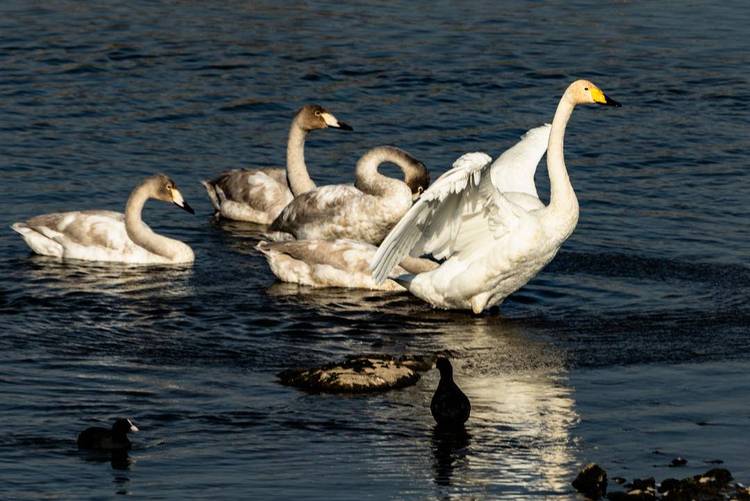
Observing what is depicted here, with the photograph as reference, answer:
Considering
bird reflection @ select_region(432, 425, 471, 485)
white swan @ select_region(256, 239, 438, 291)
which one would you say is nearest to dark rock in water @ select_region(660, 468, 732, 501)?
bird reflection @ select_region(432, 425, 471, 485)

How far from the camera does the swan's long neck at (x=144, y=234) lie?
15641 mm

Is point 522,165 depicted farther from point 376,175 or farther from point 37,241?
point 37,241

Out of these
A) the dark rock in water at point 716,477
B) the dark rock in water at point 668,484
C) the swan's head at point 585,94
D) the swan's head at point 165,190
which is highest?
the swan's head at point 585,94

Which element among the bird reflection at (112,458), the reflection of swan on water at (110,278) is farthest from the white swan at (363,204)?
the bird reflection at (112,458)

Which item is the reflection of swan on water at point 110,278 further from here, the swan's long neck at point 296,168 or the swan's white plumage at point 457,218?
the swan's long neck at point 296,168

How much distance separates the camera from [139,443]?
1004cm

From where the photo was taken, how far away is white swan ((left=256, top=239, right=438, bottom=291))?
1500cm

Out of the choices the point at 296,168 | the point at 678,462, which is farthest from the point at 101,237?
the point at 678,462

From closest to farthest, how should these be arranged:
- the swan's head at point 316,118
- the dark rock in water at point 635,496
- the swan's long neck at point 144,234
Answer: the dark rock in water at point 635,496 < the swan's long neck at point 144,234 < the swan's head at point 316,118

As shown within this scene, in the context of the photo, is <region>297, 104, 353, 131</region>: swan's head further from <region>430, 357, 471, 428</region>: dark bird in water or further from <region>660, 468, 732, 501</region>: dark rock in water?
<region>660, 468, 732, 501</region>: dark rock in water

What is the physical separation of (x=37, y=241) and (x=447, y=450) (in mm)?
6889

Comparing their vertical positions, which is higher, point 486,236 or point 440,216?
point 440,216

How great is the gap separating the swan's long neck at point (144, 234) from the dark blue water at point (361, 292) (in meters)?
0.23

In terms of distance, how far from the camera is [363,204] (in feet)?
54.6
